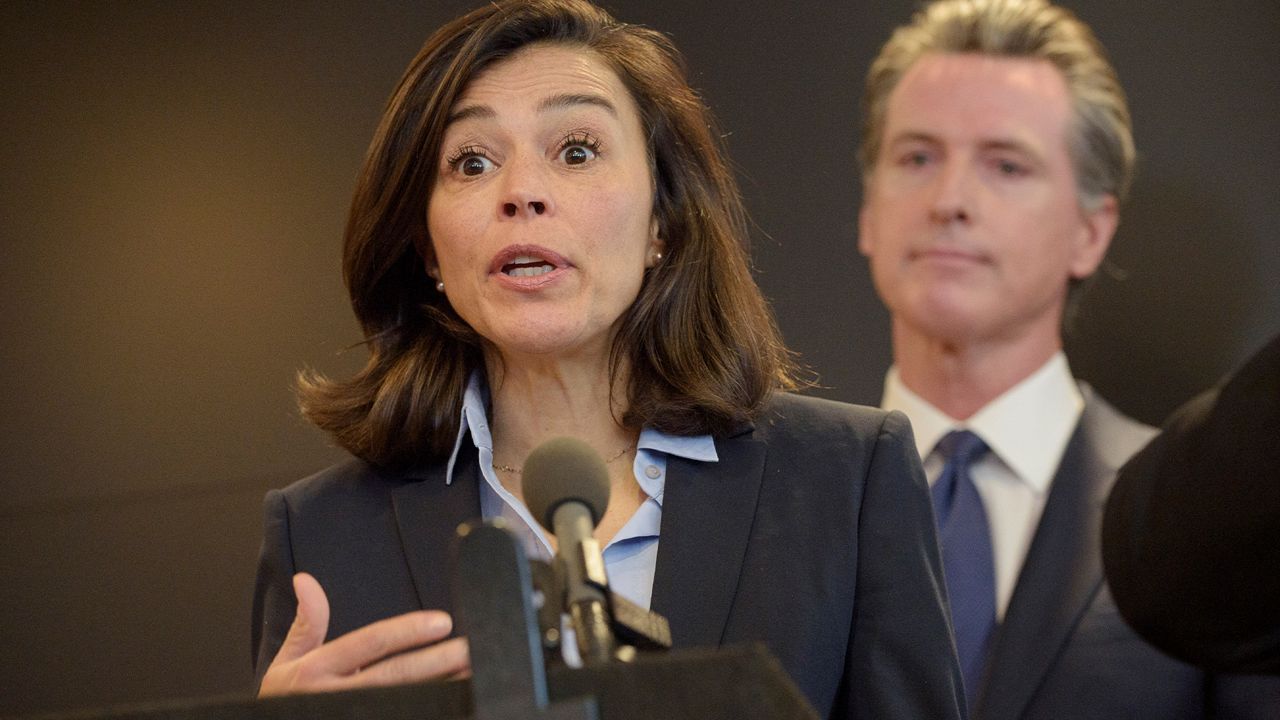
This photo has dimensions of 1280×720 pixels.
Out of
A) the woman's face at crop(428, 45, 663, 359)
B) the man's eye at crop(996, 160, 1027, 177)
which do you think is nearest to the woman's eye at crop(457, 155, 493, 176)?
the woman's face at crop(428, 45, 663, 359)

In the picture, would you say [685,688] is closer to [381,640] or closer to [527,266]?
[381,640]

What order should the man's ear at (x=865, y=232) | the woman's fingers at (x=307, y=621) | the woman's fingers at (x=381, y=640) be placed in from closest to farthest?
the woman's fingers at (x=381, y=640) → the woman's fingers at (x=307, y=621) → the man's ear at (x=865, y=232)

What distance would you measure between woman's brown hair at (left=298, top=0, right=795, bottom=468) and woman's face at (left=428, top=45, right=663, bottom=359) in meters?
0.04

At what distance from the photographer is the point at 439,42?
2393mm

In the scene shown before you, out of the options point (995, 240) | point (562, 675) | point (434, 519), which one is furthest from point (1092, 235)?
point (562, 675)

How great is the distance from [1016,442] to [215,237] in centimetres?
179

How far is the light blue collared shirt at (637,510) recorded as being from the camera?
2.21m

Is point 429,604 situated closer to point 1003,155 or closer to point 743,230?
point 743,230

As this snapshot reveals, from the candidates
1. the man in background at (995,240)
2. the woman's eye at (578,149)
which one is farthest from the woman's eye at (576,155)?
the man in background at (995,240)

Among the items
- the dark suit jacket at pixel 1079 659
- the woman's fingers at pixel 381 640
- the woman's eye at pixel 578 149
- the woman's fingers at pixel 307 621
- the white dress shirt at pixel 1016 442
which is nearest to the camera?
the woman's fingers at pixel 381 640

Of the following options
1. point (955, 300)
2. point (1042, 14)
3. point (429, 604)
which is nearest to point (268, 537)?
point (429, 604)

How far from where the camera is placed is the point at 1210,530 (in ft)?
3.38

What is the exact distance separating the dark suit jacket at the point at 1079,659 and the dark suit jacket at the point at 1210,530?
5.69 ft

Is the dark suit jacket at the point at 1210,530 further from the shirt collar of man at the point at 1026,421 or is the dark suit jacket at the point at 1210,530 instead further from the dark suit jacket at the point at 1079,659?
the shirt collar of man at the point at 1026,421
